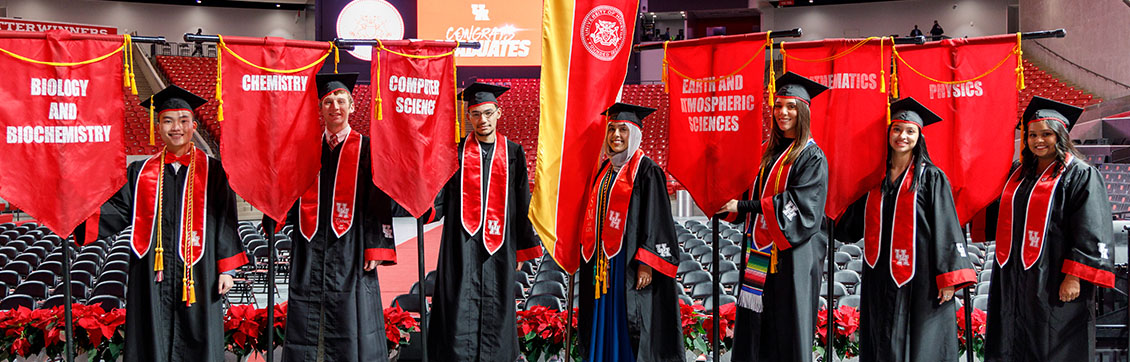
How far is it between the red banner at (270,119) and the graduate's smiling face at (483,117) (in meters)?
0.79

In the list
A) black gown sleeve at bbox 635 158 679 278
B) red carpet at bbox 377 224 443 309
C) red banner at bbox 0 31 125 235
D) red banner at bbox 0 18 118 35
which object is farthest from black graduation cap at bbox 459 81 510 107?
red banner at bbox 0 18 118 35

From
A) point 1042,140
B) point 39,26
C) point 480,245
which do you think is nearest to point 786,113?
point 1042,140

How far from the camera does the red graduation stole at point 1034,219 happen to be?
3.88 m

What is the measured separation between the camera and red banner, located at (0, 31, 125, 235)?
3.45 meters

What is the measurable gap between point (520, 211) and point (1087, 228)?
2826mm

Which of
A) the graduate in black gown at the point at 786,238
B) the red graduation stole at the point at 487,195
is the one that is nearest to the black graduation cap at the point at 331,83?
the red graduation stole at the point at 487,195

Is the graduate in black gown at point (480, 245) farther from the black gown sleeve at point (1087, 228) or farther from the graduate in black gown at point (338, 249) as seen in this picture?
the black gown sleeve at point (1087, 228)

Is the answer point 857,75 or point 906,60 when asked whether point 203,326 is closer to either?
point 857,75

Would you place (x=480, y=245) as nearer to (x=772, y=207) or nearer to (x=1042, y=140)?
(x=772, y=207)

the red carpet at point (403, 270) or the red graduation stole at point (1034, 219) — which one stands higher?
the red graduation stole at point (1034, 219)

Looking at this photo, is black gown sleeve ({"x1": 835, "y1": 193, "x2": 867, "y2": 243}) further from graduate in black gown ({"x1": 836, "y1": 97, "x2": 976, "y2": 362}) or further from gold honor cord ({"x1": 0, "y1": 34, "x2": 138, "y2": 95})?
gold honor cord ({"x1": 0, "y1": 34, "x2": 138, "y2": 95})

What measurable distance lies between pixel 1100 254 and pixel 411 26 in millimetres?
17518

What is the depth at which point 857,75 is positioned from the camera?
12.7 feet

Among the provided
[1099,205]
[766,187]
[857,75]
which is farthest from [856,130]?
[1099,205]
